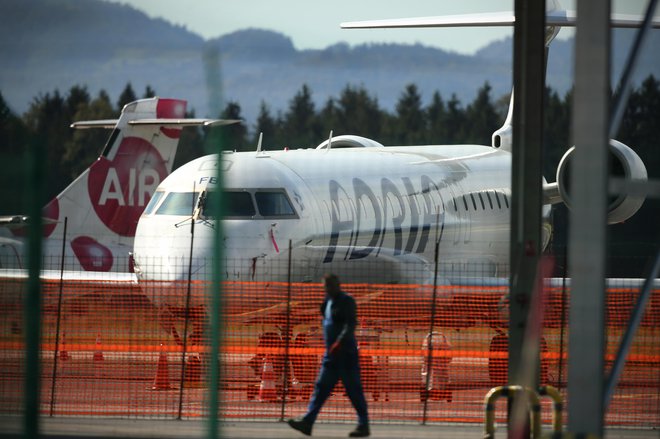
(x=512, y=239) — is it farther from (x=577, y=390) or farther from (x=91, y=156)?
(x=91, y=156)

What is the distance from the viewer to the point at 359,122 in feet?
190

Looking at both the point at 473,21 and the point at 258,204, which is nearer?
the point at 258,204

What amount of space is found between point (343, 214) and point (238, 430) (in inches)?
295

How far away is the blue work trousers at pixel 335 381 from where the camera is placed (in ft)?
32.1

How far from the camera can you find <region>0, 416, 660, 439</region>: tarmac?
1020 cm

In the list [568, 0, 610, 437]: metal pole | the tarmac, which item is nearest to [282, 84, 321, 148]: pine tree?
the tarmac

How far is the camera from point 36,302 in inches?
244

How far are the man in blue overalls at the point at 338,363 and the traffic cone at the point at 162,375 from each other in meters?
3.42

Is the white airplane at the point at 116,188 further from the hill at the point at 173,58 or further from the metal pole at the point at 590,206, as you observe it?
the hill at the point at 173,58

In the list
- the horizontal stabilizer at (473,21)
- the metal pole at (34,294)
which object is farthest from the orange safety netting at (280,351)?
the horizontal stabilizer at (473,21)

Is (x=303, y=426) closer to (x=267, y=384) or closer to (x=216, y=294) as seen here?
(x=267, y=384)

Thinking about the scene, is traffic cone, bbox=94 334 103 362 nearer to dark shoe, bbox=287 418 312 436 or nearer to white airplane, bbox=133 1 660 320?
white airplane, bbox=133 1 660 320

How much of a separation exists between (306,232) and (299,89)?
4484cm

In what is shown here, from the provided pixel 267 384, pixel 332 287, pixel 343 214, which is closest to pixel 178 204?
pixel 343 214
